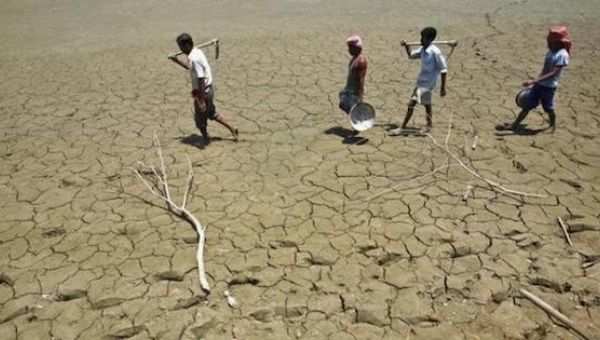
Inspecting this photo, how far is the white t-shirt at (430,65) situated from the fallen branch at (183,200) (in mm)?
2811

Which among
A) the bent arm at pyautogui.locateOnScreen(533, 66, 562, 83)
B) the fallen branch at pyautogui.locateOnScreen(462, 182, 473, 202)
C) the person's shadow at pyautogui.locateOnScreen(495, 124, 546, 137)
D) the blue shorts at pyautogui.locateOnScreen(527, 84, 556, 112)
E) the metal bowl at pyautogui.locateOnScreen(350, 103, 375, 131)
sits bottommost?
the fallen branch at pyautogui.locateOnScreen(462, 182, 473, 202)

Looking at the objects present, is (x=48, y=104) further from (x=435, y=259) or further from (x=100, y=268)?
(x=435, y=259)

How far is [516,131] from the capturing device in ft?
20.0

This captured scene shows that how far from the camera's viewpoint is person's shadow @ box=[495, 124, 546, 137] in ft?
19.7

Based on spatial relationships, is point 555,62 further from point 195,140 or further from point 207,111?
point 195,140

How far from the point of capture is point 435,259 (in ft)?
13.5

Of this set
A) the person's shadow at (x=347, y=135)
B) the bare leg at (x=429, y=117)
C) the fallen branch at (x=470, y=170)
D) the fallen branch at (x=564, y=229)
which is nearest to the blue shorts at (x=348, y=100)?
the person's shadow at (x=347, y=135)

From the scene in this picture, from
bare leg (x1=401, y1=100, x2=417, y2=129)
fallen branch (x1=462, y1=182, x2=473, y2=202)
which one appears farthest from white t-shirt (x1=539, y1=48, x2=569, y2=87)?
fallen branch (x1=462, y1=182, x2=473, y2=202)

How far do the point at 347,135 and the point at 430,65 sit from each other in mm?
1275

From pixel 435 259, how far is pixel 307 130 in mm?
2786

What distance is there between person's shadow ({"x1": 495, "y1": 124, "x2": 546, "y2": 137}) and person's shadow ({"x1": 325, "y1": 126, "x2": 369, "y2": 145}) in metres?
1.65

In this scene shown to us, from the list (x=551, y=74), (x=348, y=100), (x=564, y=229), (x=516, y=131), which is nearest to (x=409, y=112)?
(x=348, y=100)

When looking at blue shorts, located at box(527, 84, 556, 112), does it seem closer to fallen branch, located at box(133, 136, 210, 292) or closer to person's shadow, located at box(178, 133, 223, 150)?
person's shadow, located at box(178, 133, 223, 150)

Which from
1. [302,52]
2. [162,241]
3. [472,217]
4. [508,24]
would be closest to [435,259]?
[472,217]
